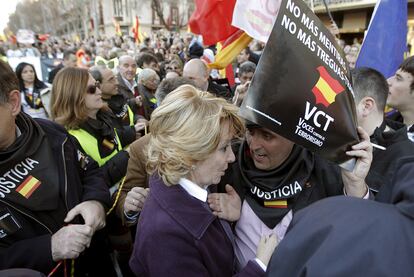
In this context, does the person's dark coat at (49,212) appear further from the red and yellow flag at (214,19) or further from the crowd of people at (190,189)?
the red and yellow flag at (214,19)

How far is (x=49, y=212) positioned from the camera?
1.63 m

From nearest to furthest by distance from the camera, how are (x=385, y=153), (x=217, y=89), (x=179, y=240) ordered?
1. (x=179, y=240)
2. (x=385, y=153)
3. (x=217, y=89)

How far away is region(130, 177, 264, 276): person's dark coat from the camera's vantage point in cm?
128

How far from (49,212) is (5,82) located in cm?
69

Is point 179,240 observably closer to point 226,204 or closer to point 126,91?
point 226,204

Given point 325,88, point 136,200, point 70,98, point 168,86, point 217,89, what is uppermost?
point 325,88

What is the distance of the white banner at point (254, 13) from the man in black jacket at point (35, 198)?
193 cm

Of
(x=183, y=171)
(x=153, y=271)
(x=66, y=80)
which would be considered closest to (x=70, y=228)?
(x=153, y=271)

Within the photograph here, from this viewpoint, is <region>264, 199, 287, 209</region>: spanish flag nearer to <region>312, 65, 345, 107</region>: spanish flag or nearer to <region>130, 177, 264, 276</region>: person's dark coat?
<region>130, 177, 264, 276</region>: person's dark coat

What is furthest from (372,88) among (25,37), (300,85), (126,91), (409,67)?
(25,37)

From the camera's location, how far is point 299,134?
3.89 feet

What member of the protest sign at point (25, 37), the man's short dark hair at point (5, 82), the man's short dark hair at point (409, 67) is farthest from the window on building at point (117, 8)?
the man's short dark hair at point (5, 82)

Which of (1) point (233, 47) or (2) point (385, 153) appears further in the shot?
(1) point (233, 47)

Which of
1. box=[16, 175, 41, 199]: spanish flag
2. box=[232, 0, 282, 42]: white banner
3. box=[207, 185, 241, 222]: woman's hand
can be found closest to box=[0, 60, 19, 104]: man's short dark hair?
box=[16, 175, 41, 199]: spanish flag
